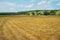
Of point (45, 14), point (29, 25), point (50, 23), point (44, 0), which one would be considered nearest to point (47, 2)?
point (44, 0)

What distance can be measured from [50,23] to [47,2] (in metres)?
0.28

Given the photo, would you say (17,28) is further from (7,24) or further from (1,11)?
(1,11)

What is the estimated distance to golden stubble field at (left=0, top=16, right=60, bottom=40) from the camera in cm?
159

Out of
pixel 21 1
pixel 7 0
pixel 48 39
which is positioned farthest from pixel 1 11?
pixel 48 39

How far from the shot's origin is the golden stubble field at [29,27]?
159 centimetres

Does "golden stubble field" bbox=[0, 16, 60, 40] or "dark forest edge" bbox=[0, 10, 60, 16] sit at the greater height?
"dark forest edge" bbox=[0, 10, 60, 16]

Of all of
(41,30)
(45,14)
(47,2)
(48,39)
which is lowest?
(48,39)

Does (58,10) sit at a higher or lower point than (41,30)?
higher

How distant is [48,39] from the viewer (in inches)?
61.7

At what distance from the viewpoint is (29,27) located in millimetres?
1637

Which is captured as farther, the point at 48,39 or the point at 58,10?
the point at 58,10

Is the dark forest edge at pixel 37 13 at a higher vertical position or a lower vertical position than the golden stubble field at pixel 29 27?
higher

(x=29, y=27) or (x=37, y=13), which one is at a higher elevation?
(x=37, y=13)

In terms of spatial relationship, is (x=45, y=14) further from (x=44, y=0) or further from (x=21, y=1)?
(x=21, y=1)
